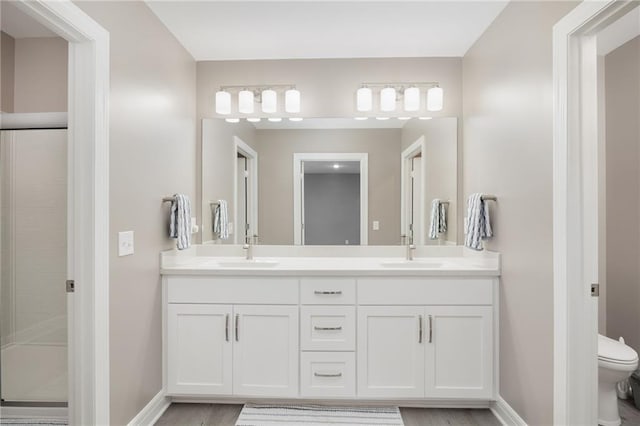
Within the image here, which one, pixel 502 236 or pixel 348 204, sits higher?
pixel 348 204

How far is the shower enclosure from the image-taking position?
2.14m

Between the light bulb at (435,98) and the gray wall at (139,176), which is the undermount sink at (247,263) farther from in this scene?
the light bulb at (435,98)

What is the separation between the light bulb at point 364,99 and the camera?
104 inches

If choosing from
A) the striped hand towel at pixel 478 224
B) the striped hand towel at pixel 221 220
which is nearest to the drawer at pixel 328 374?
the striped hand towel at pixel 478 224

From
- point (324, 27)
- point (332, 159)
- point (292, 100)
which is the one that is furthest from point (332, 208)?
point (324, 27)

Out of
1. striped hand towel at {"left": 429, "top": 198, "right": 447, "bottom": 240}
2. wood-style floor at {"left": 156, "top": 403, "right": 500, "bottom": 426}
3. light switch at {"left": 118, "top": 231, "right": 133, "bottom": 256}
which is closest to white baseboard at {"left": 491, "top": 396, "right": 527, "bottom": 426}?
wood-style floor at {"left": 156, "top": 403, "right": 500, "bottom": 426}

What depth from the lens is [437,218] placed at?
2.71m

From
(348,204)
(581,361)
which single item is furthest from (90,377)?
(581,361)

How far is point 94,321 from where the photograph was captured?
1613mm

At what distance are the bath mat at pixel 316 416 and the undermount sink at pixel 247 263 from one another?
876 millimetres

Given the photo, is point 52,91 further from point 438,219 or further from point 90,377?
point 438,219

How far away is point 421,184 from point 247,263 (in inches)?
55.0

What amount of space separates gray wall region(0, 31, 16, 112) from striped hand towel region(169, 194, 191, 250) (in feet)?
3.81

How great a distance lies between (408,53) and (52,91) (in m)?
2.31
